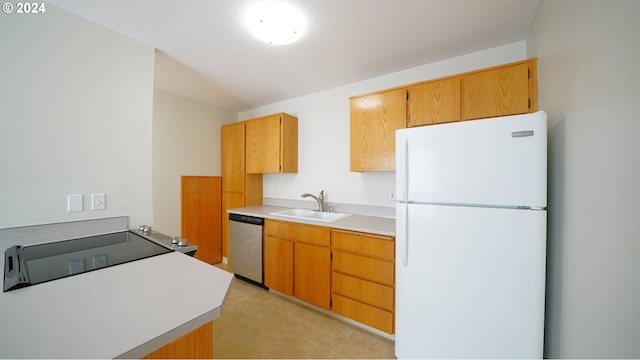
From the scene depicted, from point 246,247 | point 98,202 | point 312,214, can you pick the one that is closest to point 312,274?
point 312,214

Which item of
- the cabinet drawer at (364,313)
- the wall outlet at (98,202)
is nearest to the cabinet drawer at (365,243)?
the cabinet drawer at (364,313)

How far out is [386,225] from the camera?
190 centimetres

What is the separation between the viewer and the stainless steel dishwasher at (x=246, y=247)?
2507 millimetres

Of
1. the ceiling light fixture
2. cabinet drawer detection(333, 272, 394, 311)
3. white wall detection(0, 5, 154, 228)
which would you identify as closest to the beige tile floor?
cabinet drawer detection(333, 272, 394, 311)

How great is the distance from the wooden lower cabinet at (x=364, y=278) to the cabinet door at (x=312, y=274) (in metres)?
0.07

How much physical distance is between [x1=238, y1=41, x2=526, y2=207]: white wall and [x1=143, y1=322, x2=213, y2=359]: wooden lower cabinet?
6.21 feet

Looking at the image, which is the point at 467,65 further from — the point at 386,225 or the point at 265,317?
the point at 265,317

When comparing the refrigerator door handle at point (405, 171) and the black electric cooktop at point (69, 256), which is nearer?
the black electric cooktop at point (69, 256)

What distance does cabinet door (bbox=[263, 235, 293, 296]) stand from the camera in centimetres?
227

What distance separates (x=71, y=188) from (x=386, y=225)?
228 cm

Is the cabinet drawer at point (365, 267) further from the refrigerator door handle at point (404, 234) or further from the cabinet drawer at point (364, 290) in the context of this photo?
the refrigerator door handle at point (404, 234)

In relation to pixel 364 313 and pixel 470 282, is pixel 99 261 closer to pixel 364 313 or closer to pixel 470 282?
pixel 364 313

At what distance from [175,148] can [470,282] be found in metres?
3.45

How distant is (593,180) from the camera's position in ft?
2.64
